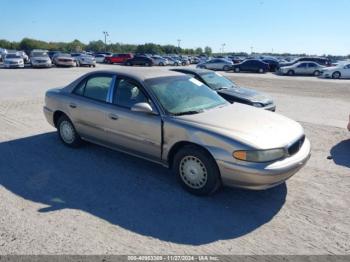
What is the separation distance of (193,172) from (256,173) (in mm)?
852

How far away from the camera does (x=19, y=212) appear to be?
375cm

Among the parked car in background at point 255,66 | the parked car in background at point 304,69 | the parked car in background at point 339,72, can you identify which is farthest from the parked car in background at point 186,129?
the parked car in background at point 255,66

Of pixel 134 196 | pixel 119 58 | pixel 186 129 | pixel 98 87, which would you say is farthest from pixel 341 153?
pixel 119 58

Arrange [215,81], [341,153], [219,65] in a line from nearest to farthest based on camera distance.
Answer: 1. [341,153]
2. [215,81]
3. [219,65]

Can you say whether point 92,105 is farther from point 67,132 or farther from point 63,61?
point 63,61

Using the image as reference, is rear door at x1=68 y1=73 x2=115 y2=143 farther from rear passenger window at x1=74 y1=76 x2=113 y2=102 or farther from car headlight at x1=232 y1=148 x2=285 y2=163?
car headlight at x1=232 y1=148 x2=285 y2=163

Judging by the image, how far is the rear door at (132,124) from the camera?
450cm

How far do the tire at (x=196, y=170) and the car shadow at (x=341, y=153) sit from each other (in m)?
2.70

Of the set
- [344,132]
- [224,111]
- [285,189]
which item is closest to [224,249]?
[285,189]

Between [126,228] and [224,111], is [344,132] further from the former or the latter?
[126,228]

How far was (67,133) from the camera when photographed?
6000mm

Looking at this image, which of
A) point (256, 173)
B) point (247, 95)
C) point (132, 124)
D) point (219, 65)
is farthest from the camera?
point (219, 65)

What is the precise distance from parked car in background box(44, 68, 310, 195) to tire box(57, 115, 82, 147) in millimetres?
40

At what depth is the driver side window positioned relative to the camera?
4753 mm
